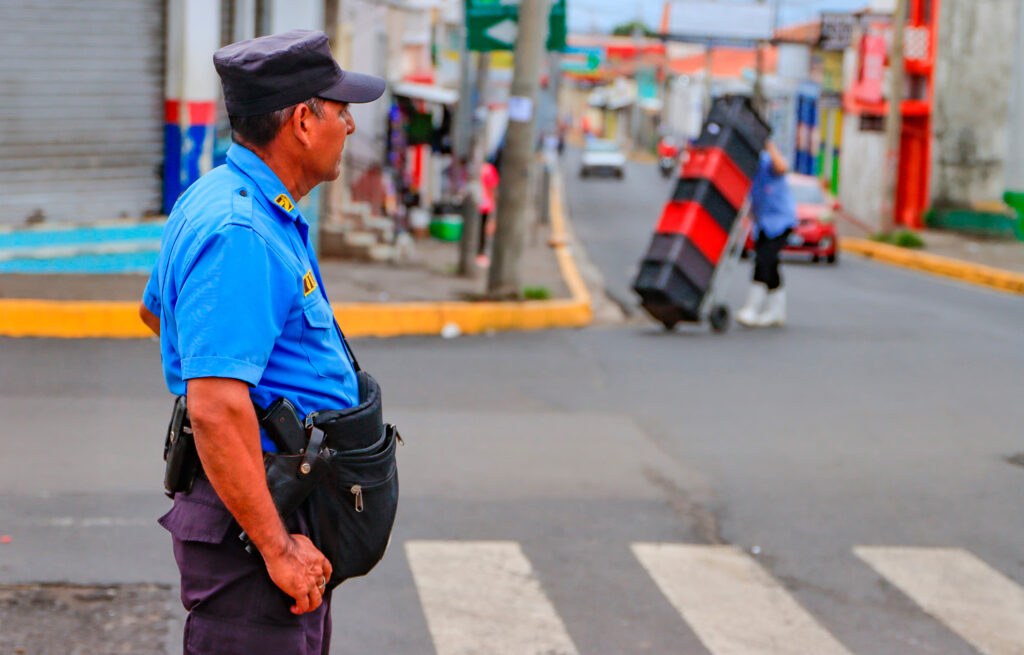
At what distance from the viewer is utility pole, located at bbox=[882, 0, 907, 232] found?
30516 millimetres

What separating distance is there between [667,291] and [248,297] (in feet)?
35.8

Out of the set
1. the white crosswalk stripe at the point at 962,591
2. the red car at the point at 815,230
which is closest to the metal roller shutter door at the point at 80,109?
the white crosswalk stripe at the point at 962,591

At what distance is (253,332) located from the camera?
264 cm

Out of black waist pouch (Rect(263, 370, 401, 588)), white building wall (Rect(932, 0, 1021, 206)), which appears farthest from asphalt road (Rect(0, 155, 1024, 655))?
white building wall (Rect(932, 0, 1021, 206))

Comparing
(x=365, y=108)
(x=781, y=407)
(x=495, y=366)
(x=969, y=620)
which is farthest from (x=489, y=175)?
(x=969, y=620)

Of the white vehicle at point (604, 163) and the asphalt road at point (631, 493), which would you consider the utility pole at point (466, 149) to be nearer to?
the asphalt road at point (631, 493)

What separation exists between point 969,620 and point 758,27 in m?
51.6

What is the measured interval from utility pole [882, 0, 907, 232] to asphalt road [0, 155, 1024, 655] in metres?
19.1

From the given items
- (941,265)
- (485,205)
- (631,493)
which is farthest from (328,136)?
(941,265)

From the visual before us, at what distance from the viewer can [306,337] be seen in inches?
111

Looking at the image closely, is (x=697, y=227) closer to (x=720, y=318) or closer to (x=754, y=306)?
(x=720, y=318)

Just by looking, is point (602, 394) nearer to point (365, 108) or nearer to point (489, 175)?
point (489, 175)

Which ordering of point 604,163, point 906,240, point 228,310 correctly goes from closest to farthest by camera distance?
point 228,310 → point 906,240 → point 604,163

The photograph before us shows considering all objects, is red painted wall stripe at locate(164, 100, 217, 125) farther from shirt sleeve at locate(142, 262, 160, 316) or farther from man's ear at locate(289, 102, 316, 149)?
man's ear at locate(289, 102, 316, 149)
